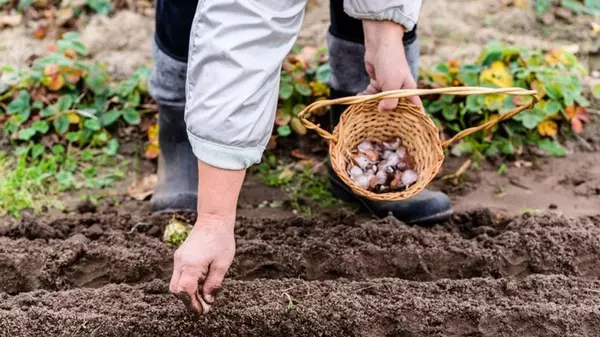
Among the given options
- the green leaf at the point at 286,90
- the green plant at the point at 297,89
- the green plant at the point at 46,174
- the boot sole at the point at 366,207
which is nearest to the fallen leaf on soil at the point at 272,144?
the green plant at the point at 297,89

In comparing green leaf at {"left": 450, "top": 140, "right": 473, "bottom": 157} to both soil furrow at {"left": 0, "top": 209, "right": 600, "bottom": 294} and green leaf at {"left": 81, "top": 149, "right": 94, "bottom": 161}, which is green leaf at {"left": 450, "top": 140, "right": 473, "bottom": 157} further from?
green leaf at {"left": 81, "top": 149, "right": 94, "bottom": 161}

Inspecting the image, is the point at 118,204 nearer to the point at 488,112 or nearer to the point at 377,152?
the point at 377,152

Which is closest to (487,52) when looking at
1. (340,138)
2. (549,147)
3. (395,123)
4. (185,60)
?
(549,147)

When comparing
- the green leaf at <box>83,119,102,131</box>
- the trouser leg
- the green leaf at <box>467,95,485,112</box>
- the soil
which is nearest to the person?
the soil

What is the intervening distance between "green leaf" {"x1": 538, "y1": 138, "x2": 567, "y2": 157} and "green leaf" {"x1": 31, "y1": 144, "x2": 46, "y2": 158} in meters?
1.90

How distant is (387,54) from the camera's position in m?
2.14

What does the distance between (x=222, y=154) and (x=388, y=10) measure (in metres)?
0.62

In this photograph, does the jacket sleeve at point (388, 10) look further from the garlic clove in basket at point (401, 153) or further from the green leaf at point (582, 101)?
the green leaf at point (582, 101)

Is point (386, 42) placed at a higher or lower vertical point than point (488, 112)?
higher

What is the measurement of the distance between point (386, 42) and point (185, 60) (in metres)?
0.70

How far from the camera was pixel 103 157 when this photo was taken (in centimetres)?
308

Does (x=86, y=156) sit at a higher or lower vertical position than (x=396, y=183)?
lower

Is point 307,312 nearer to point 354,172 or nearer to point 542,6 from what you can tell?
point 354,172

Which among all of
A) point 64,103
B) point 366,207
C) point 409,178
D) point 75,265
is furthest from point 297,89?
point 75,265
